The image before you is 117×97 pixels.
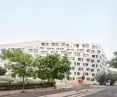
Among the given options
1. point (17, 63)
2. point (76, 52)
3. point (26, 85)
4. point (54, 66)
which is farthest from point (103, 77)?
point (17, 63)

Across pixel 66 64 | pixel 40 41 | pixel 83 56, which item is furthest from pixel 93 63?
pixel 66 64

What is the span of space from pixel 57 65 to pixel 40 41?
339 ft

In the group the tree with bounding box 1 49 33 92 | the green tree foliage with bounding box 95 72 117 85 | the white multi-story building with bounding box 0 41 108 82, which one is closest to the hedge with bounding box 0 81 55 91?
the tree with bounding box 1 49 33 92

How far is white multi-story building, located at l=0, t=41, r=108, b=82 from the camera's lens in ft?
555

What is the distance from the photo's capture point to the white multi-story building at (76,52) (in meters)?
169

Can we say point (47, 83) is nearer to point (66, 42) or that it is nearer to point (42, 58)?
point (42, 58)

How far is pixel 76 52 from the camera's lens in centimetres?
17212

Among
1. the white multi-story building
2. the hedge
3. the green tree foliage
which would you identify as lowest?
the hedge

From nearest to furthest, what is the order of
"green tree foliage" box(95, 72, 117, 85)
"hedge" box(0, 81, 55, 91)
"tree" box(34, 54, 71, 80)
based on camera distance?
"hedge" box(0, 81, 55, 91) → "tree" box(34, 54, 71, 80) → "green tree foliage" box(95, 72, 117, 85)

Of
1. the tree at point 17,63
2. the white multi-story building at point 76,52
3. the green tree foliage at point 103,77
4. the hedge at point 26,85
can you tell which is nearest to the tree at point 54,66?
the hedge at point 26,85

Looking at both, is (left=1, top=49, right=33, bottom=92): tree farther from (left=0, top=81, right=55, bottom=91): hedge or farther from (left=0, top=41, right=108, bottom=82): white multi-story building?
(left=0, top=41, right=108, bottom=82): white multi-story building

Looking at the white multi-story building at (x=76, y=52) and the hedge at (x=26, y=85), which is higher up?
the white multi-story building at (x=76, y=52)

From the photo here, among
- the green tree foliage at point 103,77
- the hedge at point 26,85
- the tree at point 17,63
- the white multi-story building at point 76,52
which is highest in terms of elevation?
the white multi-story building at point 76,52

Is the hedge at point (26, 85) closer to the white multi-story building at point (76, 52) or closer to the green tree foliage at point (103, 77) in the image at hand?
the green tree foliage at point (103, 77)
